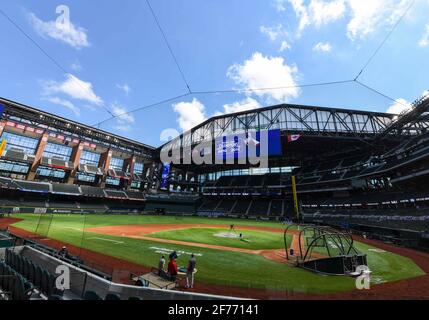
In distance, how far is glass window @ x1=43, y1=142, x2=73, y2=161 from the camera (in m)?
62.9

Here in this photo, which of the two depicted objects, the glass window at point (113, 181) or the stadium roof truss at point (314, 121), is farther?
the glass window at point (113, 181)

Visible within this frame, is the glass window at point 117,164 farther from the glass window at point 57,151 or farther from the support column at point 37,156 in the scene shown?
the support column at point 37,156

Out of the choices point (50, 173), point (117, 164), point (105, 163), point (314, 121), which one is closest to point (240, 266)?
point (314, 121)

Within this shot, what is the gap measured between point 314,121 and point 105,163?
Answer: 201ft

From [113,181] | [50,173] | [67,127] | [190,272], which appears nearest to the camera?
[190,272]

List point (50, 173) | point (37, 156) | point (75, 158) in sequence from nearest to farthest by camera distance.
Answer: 1. point (37, 156)
2. point (50, 173)
3. point (75, 158)

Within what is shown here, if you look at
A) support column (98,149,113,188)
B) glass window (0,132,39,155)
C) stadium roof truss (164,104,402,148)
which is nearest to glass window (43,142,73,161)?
glass window (0,132,39,155)

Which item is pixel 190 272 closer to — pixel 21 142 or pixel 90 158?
pixel 21 142

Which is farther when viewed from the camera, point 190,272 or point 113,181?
point 113,181

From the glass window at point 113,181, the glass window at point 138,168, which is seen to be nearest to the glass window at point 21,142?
the glass window at point 113,181

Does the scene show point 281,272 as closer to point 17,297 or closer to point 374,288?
point 374,288

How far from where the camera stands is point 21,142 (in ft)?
187

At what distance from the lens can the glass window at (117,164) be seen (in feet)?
255

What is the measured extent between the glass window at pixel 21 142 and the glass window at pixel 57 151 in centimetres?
356
